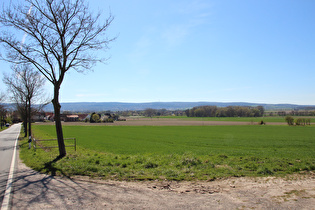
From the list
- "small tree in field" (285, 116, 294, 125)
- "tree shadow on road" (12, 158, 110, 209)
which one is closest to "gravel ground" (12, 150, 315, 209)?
"tree shadow on road" (12, 158, 110, 209)

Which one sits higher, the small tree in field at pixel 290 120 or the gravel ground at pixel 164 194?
the gravel ground at pixel 164 194

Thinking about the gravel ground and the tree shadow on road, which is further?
the tree shadow on road

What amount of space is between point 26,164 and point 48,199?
674cm

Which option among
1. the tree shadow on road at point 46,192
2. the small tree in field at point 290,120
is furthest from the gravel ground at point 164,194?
the small tree in field at point 290,120

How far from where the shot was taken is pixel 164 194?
681 centimetres

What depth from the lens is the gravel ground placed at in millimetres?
5887

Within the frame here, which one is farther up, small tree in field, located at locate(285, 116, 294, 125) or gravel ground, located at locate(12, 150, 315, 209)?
gravel ground, located at locate(12, 150, 315, 209)

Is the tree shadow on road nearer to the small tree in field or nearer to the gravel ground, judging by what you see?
the gravel ground

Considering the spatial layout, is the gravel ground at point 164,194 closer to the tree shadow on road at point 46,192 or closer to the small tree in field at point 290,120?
the tree shadow on road at point 46,192

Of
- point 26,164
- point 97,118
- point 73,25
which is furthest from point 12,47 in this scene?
point 97,118

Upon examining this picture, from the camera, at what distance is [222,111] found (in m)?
162

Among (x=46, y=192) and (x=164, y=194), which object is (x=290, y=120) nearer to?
(x=164, y=194)

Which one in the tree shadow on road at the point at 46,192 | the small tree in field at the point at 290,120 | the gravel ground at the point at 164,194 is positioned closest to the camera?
the gravel ground at the point at 164,194

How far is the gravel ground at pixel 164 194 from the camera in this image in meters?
5.89
